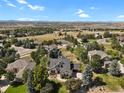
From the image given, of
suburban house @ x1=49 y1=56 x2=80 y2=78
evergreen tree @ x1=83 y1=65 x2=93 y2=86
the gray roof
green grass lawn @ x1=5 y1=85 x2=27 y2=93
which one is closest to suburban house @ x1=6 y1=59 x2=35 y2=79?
the gray roof

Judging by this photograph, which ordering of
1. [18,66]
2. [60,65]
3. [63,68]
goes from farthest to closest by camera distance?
[18,66], [60,65], [63,68]

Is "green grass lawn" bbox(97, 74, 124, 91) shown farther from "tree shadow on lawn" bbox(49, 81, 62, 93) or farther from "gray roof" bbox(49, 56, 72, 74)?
"tree shadow on lawn" bbox(49, 81, 62, 93)

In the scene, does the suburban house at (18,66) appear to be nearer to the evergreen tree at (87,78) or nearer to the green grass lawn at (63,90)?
the green grass lawn at (63,90)

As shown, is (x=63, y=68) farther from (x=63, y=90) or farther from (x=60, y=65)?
(x=63, y=90)

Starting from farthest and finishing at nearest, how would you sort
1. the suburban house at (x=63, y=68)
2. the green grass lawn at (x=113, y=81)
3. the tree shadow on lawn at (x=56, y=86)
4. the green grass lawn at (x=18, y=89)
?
the suburban house at (x=63, y=68)
the green grass lawn at (x=113, y=81)
the green grass lawn at (x=18, y=89)
the tree shadow on lawn at (x=56, y=86)

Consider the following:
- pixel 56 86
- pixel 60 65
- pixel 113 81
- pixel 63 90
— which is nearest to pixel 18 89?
pixel 56 86

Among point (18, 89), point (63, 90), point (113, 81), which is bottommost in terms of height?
point (18, 89)

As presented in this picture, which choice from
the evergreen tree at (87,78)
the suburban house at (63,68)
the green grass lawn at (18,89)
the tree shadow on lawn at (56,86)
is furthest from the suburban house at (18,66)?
the evergreen tree at (87,78)

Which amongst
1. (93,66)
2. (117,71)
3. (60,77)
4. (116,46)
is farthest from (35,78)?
(116,46)

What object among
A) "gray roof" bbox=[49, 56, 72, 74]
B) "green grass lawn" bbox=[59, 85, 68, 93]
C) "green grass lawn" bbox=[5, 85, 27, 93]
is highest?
"gray roof" bbox=[49, 56, 72, 74]

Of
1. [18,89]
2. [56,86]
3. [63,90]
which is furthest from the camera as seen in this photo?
[18,89]

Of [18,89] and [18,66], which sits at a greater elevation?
[18,66]
